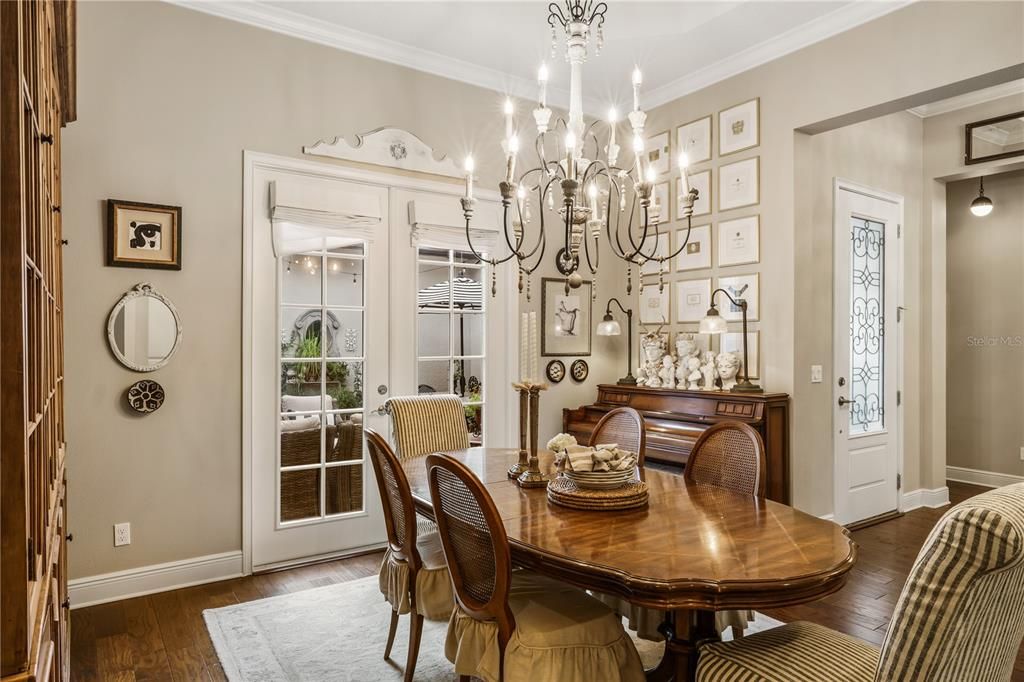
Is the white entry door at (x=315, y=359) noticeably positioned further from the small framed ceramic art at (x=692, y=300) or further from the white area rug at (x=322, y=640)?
the small framed ceramic art at (x=692, y=300)

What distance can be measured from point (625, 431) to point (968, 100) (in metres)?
3.78

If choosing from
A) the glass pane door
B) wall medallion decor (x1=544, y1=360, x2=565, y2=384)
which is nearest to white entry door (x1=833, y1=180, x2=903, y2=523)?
wall medallion decor (x1=544, y1=360, x2=565, y2=384)

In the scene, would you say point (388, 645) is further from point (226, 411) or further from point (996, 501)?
point (996, 501)

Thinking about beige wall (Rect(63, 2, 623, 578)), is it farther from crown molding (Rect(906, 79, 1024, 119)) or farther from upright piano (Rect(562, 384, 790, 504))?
crown molding (Rect(906, 79, 1024, 119))

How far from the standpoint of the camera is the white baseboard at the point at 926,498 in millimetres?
4773

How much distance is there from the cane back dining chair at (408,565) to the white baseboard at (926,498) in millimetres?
3983

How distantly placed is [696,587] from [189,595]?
273 cm

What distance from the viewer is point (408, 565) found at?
2.38 m

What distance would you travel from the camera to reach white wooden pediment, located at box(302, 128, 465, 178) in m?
3.71

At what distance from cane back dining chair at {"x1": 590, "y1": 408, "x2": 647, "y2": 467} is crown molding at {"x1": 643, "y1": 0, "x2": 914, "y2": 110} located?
7.97 ft

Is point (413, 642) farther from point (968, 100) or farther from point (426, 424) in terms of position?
point (968, 100)

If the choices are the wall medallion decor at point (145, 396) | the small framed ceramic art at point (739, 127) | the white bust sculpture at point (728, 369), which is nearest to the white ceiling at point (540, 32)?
the small framed ceramic art at point (739, 127)

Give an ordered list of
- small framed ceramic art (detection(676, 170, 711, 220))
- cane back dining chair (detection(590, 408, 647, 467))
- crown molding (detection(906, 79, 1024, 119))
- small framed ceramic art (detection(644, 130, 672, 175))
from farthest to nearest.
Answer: small framed ceramic art (detection(644, 130, 672, 175)) → crown molding (detection(906, 79, 1024, 119)) → small framed ceramic art (detection(676, 170, 711, 220)) → cane back dining chair (detection(590, 408, 647, 467))

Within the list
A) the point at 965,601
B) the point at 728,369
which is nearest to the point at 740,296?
the point at 728,369
